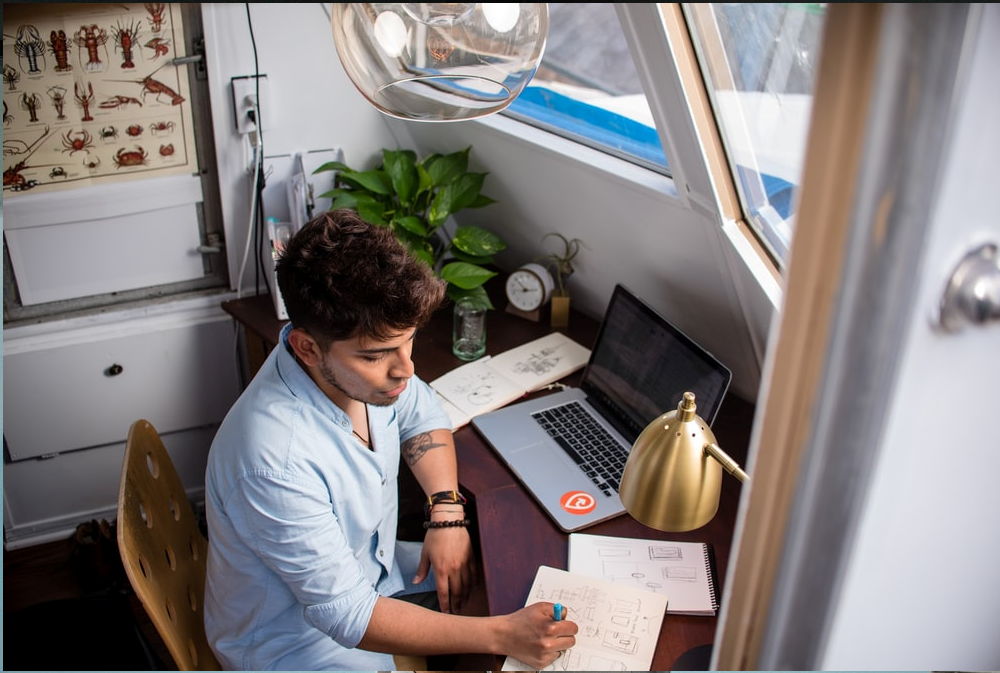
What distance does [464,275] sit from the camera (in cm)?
202

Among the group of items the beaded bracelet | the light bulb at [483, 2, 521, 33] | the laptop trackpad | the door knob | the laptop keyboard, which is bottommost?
the beaded bracelet

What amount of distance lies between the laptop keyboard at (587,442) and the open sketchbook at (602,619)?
245mm

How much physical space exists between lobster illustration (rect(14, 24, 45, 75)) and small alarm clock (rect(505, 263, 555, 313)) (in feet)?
3.97

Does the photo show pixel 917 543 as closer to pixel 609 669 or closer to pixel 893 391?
pixel 893 391

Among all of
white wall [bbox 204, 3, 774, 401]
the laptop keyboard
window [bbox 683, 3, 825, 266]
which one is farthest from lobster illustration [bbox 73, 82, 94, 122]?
window [bbox 683, 3, 825, 266]

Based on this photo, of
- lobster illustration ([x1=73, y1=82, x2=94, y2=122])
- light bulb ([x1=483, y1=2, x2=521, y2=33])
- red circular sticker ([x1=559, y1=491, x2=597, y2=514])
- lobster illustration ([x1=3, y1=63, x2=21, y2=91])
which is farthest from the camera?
lobster illustration ([x1=73, y1=82, x2=94, y2=122])

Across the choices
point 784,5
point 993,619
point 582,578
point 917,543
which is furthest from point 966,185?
point 582,578

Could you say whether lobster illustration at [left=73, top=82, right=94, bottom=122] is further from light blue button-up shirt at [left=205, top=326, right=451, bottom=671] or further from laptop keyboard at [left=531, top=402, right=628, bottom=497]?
laptop keyboard at [left=531, top=402, right=628, bottom=497]

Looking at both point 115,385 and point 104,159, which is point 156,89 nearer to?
point 104,159

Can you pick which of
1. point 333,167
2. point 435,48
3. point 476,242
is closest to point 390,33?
point 435,48

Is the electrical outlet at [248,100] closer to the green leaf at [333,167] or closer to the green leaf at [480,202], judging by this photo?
A: the green leaf at [333,167]

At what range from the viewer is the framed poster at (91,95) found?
1.92 meters

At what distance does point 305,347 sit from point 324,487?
0.75 ft

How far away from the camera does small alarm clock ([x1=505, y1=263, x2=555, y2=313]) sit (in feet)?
6.93
